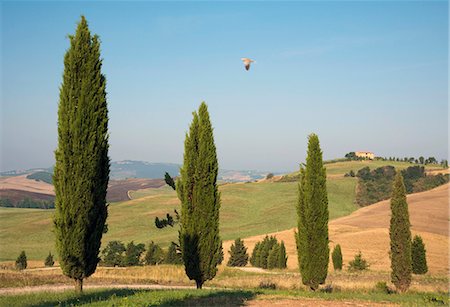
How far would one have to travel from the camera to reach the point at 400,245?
26.0 metres

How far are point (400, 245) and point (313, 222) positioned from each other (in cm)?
611

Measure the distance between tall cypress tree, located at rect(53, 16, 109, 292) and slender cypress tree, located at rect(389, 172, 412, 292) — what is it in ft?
58.3

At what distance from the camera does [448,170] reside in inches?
4921

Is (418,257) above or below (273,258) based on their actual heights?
above

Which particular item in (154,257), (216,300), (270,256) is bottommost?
(270,256)

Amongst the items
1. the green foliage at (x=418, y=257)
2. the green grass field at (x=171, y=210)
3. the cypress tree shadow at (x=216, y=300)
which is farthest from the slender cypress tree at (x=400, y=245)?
the green grass field at (x=171, y=210)

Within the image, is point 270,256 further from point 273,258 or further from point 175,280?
point 175,280

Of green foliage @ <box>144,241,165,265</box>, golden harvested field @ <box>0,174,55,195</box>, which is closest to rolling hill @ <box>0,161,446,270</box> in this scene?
green foliage @ <box>144,241,165,265</box>

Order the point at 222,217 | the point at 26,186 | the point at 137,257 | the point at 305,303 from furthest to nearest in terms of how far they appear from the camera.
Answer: the point at 26,186
the point at 222,217
the point at 137,257
the point at 305,303

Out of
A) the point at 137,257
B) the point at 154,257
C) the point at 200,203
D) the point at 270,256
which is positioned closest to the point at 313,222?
the point at 200,203

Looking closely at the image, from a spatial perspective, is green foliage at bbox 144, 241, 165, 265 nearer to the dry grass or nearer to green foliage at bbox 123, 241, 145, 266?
green foliage at bbox 123, 241, 145, 266

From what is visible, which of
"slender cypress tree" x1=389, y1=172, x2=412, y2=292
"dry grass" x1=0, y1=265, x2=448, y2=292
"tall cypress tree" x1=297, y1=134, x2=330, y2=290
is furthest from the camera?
"slender cypress tree" x1=389, y1=172, x2=412, y2=292

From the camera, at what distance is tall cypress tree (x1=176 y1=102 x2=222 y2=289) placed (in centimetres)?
2128

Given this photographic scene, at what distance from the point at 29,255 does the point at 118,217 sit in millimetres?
34428
